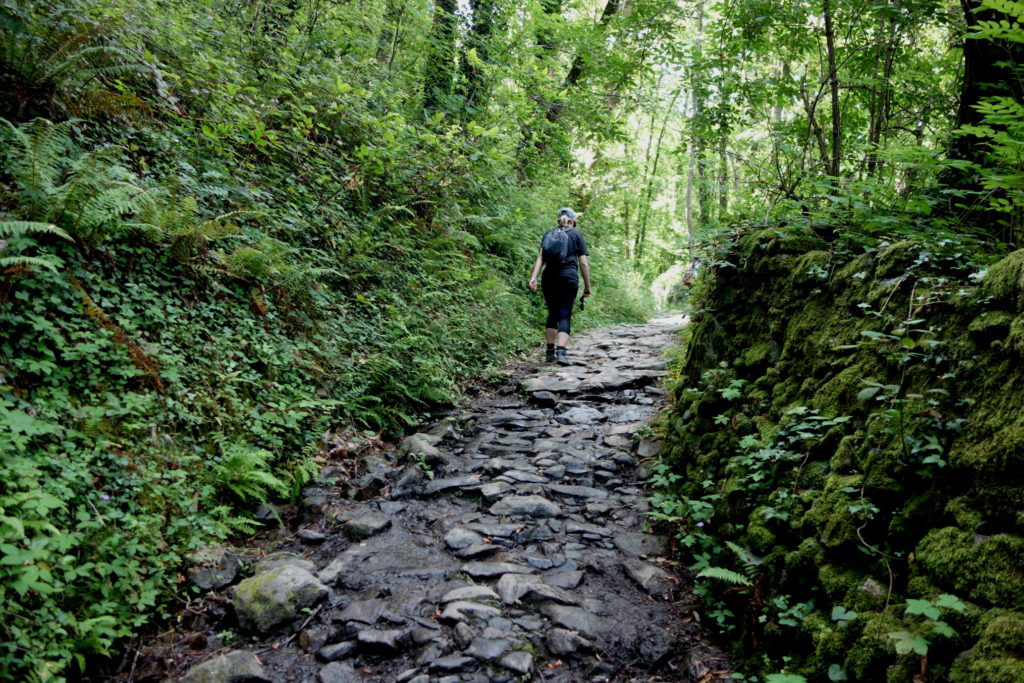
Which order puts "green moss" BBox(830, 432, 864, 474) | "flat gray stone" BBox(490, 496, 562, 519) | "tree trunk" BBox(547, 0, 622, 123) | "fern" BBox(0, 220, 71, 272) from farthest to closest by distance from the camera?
"tree trunk" BBox(547, 0, 622, 123) → "flat gray stone" BBox(490, 496, 562, 519) → "fern" BBox(0, 220, 71, 272) → "green moss" BBox(830, 432, 864, 474)

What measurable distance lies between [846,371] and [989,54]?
3.16m

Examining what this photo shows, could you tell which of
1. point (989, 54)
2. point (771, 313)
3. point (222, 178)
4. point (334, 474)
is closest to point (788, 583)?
point (771, 313)

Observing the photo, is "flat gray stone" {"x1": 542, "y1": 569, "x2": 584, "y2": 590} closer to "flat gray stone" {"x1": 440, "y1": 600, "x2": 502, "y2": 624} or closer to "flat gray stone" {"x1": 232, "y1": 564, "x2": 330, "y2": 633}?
"flat gray stone" {"x1": 440, "y1": 600, "x2": 502, "y2": 624}

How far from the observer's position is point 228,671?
3.10 metres

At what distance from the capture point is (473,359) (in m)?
8.86

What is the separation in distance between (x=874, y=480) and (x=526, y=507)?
2.90 meters

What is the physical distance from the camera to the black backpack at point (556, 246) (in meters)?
9.49

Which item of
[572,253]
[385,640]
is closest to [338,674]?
[385,640]

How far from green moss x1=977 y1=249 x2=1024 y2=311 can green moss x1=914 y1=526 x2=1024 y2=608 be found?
3.39ft

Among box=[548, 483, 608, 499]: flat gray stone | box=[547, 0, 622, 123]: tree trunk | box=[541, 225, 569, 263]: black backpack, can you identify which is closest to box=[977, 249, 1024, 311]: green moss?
box=[548, 483, 608, 499]: flat gray stone

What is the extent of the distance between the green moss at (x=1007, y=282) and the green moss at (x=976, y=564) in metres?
1.03

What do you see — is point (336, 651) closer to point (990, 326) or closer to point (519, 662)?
point (519, 662)

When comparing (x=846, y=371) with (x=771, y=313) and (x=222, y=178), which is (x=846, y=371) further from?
(x=222, y=178)

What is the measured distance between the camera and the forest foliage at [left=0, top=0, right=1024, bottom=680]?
3.53 metres
